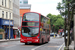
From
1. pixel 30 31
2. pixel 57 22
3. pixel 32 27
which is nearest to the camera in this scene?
pixel 32 27

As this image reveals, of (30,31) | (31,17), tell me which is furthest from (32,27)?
(31,17)

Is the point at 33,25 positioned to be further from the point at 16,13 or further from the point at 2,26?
the point at 16,13

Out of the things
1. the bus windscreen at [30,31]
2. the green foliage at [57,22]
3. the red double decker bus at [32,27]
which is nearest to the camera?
the red double decker bus at [32,27]

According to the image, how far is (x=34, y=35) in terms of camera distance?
84.1ft

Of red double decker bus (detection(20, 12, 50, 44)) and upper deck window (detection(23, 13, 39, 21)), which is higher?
upper deck window (detection(23, 13, 39, 21))

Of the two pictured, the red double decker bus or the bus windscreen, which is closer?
the red double decker bus

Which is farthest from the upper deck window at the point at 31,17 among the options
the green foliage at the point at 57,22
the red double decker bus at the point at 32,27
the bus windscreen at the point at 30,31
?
the green foliage at the point at 57,22

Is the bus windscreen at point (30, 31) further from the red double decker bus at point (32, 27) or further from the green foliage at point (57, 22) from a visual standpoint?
the green foliage at point (57, 22)

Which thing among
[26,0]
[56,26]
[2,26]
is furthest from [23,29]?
[56,26]

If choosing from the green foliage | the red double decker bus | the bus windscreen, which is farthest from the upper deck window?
the green foliage

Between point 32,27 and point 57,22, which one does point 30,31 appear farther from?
point 57,22

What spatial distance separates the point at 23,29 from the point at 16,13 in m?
37.6

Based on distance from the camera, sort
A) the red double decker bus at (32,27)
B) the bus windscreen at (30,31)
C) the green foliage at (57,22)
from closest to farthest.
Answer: the red double decker bus at (32,27), the bus windscreen at (30,31), the green foliage at (57,22)

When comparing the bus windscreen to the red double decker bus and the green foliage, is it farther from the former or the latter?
the green foliage
